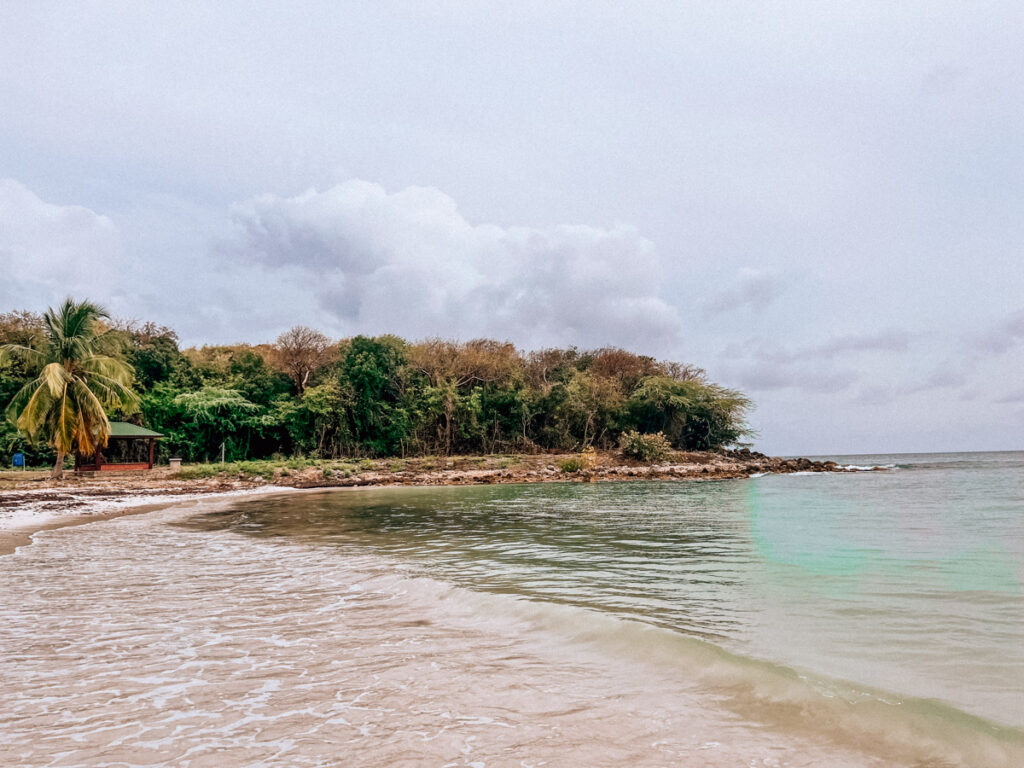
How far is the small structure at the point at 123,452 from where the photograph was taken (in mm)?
29062

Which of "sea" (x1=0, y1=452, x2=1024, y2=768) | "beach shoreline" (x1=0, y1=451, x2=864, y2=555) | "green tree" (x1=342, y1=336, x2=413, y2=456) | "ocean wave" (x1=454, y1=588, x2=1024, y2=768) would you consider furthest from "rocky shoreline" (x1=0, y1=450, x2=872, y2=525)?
"ocean wave" (x1=454, y1=588, x2=1024, y2=768)

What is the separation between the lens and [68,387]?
24922mm

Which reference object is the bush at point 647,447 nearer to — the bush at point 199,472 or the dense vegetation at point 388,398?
the dense vegetation at point 388,398

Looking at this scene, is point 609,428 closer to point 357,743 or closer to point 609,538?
point 609,538

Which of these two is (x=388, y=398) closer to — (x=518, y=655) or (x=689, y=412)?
(x=689, y=412)

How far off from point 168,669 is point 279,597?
6.88ft

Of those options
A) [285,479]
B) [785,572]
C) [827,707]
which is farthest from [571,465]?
[827,707]

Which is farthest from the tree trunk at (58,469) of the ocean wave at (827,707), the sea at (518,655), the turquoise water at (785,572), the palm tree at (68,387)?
the ocean wave at (827,707)

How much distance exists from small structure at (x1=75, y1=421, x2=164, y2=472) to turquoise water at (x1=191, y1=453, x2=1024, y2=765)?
17.4 m

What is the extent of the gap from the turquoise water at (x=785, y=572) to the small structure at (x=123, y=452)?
17417 millimetres

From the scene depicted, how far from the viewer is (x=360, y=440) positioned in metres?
36.8

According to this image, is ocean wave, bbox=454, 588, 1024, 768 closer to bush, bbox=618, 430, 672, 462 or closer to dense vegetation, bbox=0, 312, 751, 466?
dense vegetation, bbox=0, 312, 751, 466

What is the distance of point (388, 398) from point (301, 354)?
6831 mm

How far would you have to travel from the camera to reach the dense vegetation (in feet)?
112
